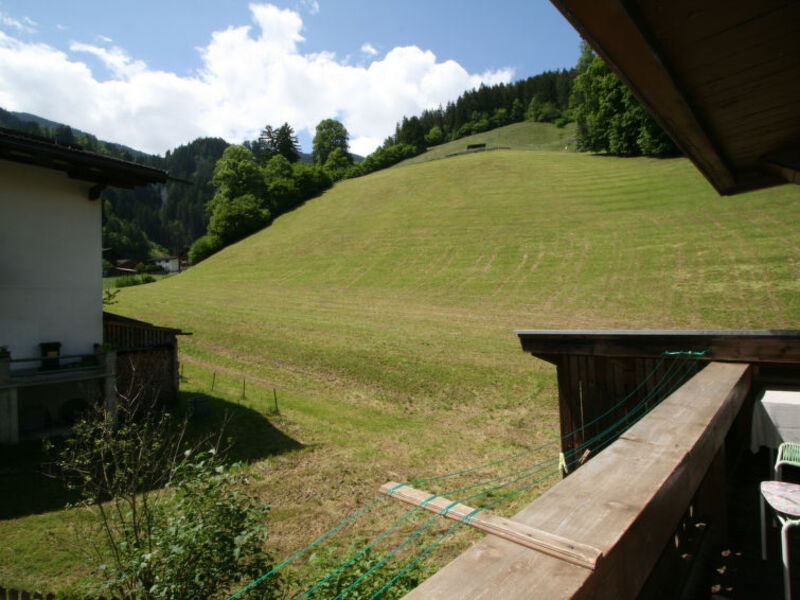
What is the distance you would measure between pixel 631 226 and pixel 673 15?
36.7 meters

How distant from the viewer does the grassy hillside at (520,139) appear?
8644 centimetres

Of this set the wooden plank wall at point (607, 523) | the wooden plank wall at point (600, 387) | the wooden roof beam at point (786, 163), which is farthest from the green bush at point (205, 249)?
the wooden plank wall at point (607, 523)

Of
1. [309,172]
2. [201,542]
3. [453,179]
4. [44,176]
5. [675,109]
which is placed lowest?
[201,542]

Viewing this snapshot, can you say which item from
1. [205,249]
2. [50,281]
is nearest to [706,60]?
[50,281]

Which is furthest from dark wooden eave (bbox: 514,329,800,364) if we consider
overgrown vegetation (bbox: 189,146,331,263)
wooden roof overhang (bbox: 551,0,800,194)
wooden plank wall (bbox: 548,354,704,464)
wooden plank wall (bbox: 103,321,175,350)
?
overgrown vegetation (bbox: 189,146,331,263)

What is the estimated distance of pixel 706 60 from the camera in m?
2.35

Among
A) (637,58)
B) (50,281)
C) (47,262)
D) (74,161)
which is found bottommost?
(50,281)

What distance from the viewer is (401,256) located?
39.1m

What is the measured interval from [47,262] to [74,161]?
2.56 metres

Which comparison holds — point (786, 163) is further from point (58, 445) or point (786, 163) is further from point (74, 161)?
point (58, 445)

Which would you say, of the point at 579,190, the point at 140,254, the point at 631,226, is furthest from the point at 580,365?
the point at 140,254

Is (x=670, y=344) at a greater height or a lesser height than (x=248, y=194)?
lesser

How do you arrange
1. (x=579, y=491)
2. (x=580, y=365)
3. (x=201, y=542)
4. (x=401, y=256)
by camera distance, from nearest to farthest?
(x=579, y=491)
(x=201, y=542)
(x=580, y=365)
(x=401, y=256)

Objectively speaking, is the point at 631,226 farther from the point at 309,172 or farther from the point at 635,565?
the point at 309,172
